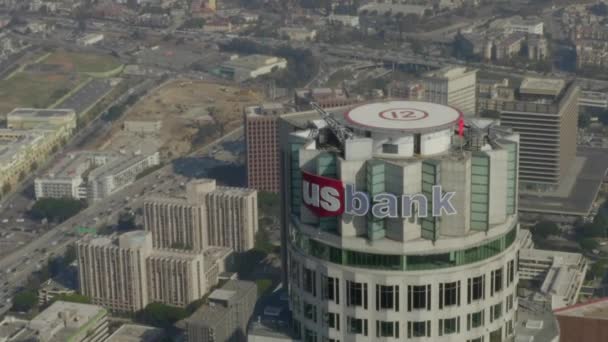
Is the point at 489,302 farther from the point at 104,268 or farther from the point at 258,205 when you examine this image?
the point at 258,205

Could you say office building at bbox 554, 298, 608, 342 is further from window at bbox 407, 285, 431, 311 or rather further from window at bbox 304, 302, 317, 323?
window at bbox 407, 285, 431, 311

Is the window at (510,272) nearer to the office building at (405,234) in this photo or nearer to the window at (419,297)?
the office building at (405,234)

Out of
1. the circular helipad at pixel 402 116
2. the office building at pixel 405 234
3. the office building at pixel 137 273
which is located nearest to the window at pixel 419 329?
the office building at pixel 405 234

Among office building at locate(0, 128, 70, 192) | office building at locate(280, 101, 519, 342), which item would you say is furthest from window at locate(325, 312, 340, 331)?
office building at locate(0, 128, 70, 192)

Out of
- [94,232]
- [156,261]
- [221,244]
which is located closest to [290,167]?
[156,261]

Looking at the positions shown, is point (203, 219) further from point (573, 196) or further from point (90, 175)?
point (573, 196)
